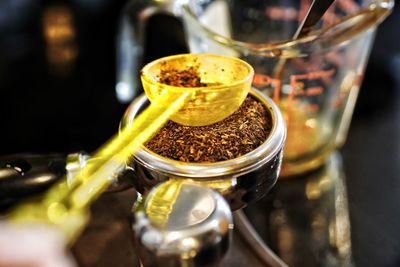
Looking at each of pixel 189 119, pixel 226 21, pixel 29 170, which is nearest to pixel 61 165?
pixel 29 170

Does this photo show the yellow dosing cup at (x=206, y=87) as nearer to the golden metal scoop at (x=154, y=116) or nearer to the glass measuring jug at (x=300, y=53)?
the golden metal scoop at (x=154, y=116)

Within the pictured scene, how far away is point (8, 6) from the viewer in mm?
1215

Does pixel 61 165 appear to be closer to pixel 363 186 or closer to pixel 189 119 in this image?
pixel 189 119

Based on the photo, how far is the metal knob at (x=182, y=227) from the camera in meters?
0.34

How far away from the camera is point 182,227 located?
1.13 feet

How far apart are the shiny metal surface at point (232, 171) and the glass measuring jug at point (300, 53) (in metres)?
0.23

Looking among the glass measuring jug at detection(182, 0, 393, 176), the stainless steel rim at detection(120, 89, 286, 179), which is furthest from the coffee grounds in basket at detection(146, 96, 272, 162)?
the glass measuring jug at detection(182, 0, 393, 176)

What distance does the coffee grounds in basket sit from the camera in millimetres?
407

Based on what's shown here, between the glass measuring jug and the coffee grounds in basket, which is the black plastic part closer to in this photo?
the coffee grounds in basket

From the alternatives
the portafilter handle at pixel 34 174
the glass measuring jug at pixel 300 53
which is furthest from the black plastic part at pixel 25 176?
the glass measuring jug at pixel 300 53

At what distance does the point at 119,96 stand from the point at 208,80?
53 cm

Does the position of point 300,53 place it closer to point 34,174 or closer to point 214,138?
point 214,138

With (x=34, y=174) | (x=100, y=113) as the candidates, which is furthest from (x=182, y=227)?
(x=100, y=113)

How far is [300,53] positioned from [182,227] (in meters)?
0.37
